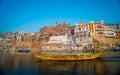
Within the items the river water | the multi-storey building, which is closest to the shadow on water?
the river water

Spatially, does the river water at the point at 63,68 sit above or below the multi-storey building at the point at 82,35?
below

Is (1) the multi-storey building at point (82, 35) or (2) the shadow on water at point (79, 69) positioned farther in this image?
(1) the multi-storey building at point (82, 35)

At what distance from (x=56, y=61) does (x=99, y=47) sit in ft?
13.2

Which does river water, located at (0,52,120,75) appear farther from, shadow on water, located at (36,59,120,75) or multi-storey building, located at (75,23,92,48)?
multi-storey building, located at (75,23,92,48)

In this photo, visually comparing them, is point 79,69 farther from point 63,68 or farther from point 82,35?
point 82,35

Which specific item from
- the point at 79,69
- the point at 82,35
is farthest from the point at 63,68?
the point at 82,35

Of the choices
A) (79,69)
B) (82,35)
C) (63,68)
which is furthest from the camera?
(82,35)

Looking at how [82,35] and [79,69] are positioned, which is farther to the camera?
[82,35]

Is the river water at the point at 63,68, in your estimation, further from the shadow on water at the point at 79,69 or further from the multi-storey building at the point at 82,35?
the multi-storey building at the point at 82,35

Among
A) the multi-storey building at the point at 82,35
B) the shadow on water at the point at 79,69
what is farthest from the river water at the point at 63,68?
the multi-storey building at the point at 82,35

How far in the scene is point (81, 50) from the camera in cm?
1093

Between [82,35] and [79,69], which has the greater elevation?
[82,35]

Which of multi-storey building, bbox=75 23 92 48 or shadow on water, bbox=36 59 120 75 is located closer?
shadow on water, bbox=36 59 120 75

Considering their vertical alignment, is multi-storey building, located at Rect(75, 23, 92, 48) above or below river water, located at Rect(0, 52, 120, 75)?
above
